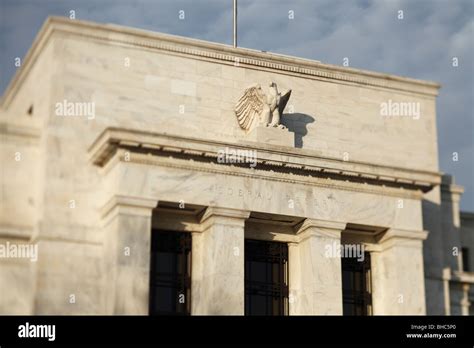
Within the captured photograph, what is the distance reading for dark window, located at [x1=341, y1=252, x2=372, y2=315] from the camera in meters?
35.5

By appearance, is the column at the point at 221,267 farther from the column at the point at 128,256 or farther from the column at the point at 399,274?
the column at the point at 399,274

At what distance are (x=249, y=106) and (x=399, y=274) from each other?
25.8 ft

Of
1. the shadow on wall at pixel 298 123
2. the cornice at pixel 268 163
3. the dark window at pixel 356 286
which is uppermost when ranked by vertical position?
the shadow on wall at pixel 298 123

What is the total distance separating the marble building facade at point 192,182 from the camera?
3203cm

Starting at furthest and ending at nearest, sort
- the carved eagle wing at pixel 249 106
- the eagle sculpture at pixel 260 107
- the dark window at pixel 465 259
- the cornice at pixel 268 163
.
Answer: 1. the dark window at pixel 465 259
2. the carved eagle wing at pixel 249 106
3. the eagle sculpture at pixel 260 107
4. the cornice at pixel 268 163

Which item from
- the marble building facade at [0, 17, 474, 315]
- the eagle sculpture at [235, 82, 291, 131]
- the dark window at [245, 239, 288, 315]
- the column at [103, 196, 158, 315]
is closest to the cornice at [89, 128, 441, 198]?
the marble building facade at [0, 17, 474, 315]

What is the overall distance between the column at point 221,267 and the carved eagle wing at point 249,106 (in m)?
4.40

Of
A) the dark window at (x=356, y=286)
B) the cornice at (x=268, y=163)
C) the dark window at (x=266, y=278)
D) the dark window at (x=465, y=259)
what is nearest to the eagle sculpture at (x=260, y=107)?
the cornice at (x=268, y=163)

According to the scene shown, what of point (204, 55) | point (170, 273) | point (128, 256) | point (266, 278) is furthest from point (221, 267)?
point (204, 55)

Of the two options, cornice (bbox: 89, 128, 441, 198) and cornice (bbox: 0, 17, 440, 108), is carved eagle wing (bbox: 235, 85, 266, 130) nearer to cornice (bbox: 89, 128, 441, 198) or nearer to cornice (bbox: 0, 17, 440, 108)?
cornice (bbox: 0, 17, 440, 108)

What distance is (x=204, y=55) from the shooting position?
36.5 metres

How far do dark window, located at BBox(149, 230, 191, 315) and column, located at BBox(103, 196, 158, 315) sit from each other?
1.51m
